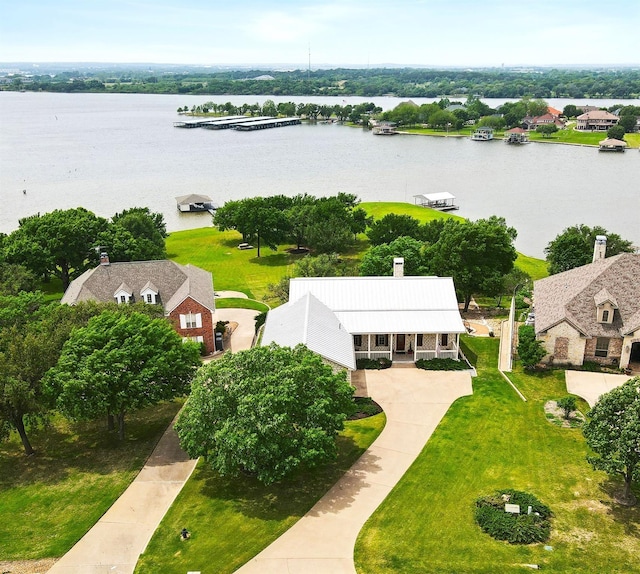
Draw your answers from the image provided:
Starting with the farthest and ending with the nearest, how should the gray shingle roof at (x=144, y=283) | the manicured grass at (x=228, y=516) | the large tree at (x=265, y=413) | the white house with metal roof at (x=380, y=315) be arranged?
1. the gray shingle roof at (x=144, y=283)
2. the white house with metal roof at (x=380, y=315)
3. the large tree at (x=265, y=413)
4. the manicured grass at (x=228, y=516)

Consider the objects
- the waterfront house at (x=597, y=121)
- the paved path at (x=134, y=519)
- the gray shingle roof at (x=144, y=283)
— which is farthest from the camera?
the waterfront house at (x=597, y=121)

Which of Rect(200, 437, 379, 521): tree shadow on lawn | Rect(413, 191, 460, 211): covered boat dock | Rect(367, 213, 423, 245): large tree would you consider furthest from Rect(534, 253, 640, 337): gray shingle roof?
Rect(413, 191, 460, 211): covered boat dock

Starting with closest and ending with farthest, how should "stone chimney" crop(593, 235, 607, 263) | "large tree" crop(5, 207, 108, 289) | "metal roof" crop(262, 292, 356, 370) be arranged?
"metal roof" crop(262, 292, 356, 370), "stone chimney" crop(593, 235, 607, 263), "large tree" crop(5, 207, 108, 289)

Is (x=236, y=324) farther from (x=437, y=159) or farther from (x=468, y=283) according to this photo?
(x=437, y=159)

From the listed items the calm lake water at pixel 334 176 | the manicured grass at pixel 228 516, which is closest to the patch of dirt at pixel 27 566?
the manicured grass at pixel 228 516

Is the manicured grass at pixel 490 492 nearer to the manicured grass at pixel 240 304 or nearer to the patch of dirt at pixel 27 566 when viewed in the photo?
the patch of dirt at pixel 27 566

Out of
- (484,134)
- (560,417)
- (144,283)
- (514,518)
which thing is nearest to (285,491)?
(514,518)

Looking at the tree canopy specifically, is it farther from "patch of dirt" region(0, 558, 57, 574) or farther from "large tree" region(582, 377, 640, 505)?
"large tree" region(582, 377, 640, 505)

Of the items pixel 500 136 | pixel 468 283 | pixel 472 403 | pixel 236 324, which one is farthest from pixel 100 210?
pixel 500 136
